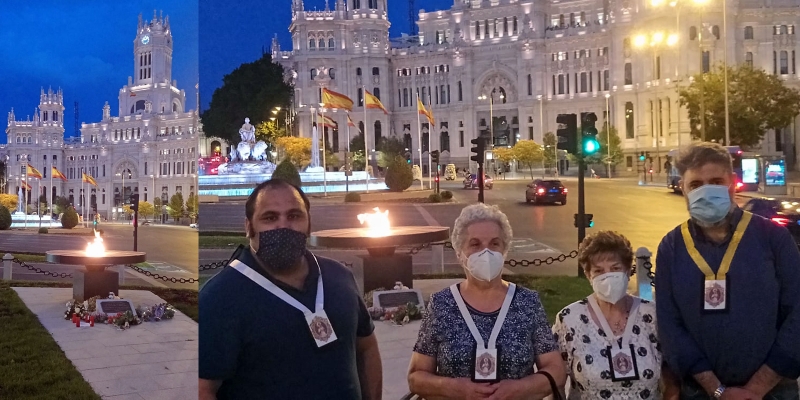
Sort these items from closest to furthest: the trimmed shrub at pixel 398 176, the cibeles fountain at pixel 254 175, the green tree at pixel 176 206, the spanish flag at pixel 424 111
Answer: the cibeles fountain at pixel 254 175 < the green tree at pixel 176 206 < the trimmed shrub at pixel 398 176 < the spanish flag at pixel 424 111

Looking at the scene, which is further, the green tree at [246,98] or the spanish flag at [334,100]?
the spanish flag at [334,100]

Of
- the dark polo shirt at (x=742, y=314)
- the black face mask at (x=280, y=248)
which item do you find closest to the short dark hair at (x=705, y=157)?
the dark polo shirt at (x=742, y=314)

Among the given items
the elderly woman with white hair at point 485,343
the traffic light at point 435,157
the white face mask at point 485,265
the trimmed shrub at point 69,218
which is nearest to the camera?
the elderly woman with white hair at point 485,343

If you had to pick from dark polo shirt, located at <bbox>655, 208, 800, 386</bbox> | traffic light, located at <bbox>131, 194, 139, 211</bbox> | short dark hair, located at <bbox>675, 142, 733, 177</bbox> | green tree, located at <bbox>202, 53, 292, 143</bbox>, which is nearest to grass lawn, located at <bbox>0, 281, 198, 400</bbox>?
traffic light, located at <bbox>131, 194, 139, 211</bbox>

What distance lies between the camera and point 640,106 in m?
5.38

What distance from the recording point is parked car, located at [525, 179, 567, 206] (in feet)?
16.2

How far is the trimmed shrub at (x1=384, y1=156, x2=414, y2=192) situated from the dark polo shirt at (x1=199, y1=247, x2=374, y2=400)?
88.4 inches

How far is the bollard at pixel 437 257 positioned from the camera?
498 centimetres

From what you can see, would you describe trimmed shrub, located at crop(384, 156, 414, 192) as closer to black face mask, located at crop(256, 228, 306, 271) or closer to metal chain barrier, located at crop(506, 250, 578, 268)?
metal chain barrier, located at crop(506, 250, 578, 268)

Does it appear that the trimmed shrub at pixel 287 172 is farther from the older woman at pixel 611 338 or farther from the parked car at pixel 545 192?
the parked car at pixel 545 192

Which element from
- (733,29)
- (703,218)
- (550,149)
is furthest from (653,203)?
(703,218)

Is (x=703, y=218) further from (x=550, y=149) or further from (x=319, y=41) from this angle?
(x=319, y=41)

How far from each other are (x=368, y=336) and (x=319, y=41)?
2.44 m

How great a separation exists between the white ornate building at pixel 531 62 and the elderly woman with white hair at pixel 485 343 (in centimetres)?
206
